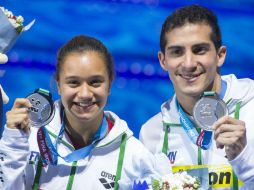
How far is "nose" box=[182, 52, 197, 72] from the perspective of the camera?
2.79m

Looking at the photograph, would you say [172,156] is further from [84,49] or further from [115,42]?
[115,42]

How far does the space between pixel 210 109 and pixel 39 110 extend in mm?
855

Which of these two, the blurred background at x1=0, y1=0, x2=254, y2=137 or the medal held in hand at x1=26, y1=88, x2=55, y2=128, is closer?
the medal held in hand at x1=26, y1=88, x2=55, y2=128

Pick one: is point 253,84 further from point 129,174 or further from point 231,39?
point 231,39

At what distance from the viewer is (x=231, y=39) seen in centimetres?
437

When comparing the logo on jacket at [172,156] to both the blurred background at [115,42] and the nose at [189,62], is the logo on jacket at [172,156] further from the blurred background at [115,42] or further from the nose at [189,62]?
the blurred background at [115,42]

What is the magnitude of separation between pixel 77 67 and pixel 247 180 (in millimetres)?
1050

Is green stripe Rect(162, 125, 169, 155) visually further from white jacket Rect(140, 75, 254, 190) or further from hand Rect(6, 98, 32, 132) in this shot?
hand Rect(6, 98, 32, 132)

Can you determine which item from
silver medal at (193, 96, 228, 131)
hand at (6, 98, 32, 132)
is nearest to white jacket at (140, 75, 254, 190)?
silver medal at (193, 96, 228, 131)

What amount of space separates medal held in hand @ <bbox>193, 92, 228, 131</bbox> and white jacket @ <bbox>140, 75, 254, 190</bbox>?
10.7 inches

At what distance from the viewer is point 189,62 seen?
279 centimetres

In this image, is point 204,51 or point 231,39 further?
point 231,39

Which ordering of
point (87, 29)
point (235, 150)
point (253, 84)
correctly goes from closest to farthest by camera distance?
point (235, 150)
point (253, 84)
point (87, 29)

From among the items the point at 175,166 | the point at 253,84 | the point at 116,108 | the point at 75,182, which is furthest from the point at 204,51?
the point at 116,108
